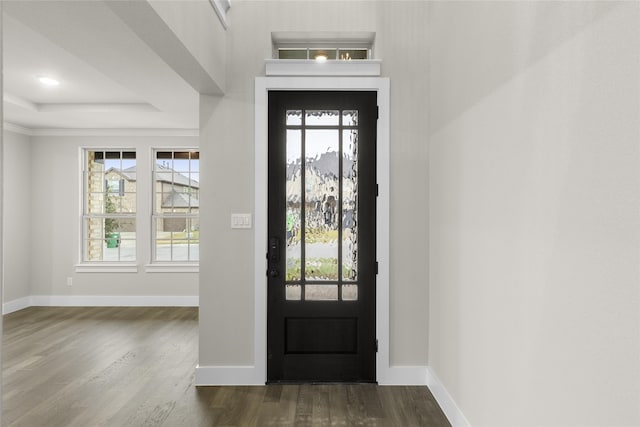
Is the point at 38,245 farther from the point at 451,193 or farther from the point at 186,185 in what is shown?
the point at 451,193

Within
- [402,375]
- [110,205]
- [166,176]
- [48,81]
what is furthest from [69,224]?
[402,375]

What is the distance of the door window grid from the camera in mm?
3252

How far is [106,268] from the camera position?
19.8 feet

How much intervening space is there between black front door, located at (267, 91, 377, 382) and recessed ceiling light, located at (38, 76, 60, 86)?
249 centimetres

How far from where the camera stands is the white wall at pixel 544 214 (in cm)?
125

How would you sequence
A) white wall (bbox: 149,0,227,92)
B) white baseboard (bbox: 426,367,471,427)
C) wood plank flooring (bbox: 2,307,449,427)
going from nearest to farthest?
white wall (bbox: 149,0,227,92) < white baseboard (bbox: 426,367,471,427) < wood plank flooring (bbox: 2,307,449,427)

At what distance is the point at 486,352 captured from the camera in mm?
2154

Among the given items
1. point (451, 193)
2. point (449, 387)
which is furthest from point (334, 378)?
point (451, 193)

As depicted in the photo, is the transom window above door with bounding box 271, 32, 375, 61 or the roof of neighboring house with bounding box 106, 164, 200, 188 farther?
the roof of neighboring house with bounding box 106, 164, 200, 188

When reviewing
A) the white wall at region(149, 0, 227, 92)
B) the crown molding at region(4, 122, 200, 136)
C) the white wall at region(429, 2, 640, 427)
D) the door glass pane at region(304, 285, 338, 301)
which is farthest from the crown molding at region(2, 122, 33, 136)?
the white wall at region(429, 2, 640, 427)

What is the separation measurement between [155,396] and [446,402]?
2050 millimetres

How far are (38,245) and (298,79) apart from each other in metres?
5.12

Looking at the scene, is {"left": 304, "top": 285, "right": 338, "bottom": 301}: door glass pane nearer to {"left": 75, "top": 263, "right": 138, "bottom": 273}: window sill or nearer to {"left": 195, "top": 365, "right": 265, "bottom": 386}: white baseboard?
{"left": 195, "top": 365, "right": 265, "bottom": 386}: white baseboard

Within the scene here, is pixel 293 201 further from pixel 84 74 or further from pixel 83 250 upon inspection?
pixel 83 250
